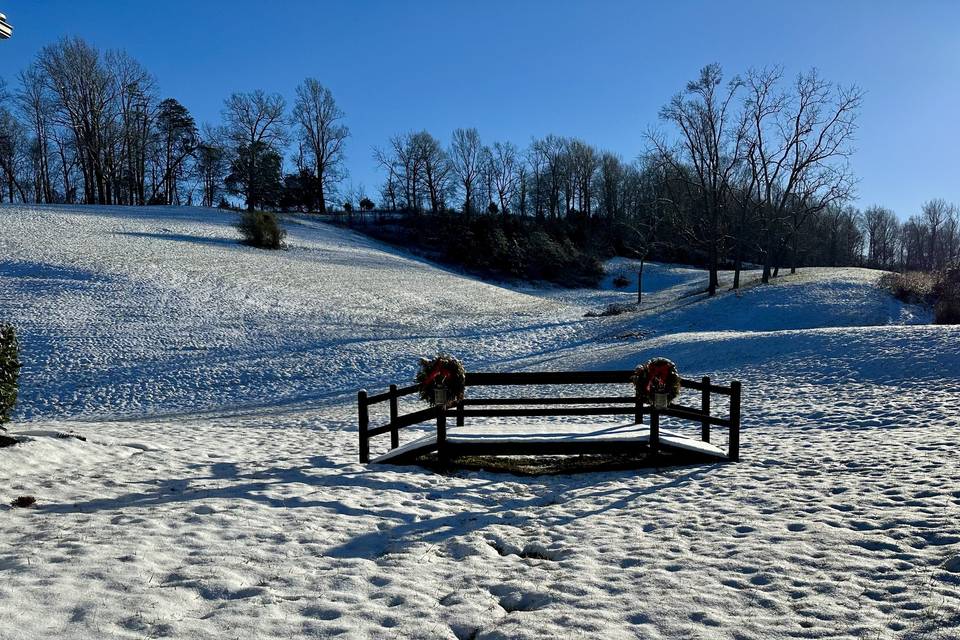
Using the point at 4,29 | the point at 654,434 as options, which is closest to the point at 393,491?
the point at 654,434

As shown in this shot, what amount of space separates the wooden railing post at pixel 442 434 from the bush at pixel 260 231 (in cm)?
3500

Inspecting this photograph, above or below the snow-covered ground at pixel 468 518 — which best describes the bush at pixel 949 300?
above

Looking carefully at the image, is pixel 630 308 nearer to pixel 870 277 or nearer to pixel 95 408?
pixel 870 277

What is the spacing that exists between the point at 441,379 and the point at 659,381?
127 inches

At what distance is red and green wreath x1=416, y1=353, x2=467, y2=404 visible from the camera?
8.65m

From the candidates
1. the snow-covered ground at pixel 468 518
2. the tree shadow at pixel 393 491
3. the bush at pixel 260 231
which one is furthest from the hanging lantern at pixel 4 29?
the bush at pixel 260 231

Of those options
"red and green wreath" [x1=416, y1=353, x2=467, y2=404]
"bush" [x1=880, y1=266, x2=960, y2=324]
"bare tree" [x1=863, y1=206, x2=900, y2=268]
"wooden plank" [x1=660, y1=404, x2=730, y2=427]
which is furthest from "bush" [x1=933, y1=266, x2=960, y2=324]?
"bare tree" [x1=863, y1=206, x2=900, y2=268]

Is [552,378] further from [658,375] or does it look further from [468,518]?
[468,518]

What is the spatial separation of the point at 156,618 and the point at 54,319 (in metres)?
23.0

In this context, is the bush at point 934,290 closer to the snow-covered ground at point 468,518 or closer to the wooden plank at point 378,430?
the snow-covered ground at point 468,518

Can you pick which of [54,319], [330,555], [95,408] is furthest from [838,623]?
[54,319]

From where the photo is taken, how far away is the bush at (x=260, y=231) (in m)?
40.0

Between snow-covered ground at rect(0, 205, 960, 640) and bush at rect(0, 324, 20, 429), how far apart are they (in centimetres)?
63

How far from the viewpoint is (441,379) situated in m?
8.65
